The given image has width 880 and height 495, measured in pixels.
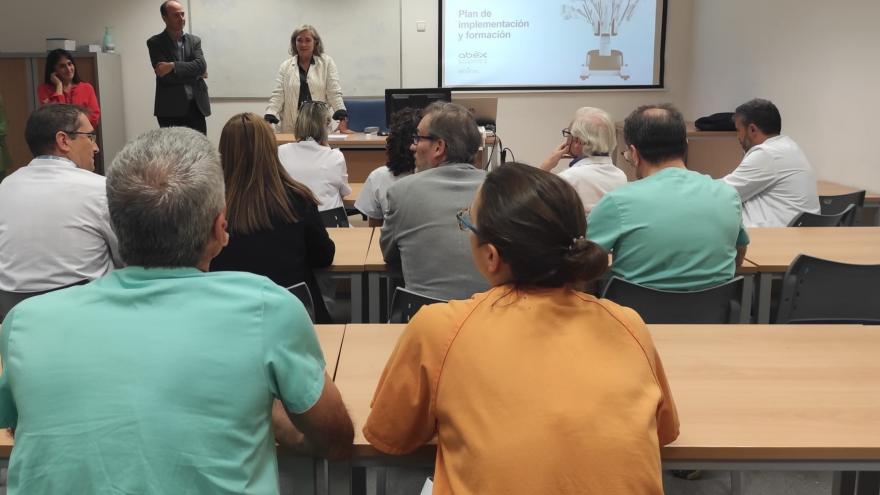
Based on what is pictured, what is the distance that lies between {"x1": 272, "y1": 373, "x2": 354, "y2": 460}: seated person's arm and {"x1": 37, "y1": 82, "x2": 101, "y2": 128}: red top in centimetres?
644

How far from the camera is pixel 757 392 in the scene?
64.8 inches

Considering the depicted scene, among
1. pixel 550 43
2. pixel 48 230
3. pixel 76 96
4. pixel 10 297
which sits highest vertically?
pixel 550 43

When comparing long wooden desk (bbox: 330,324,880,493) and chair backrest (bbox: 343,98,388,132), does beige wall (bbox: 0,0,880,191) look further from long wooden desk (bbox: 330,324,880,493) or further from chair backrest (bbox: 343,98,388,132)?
long wooden desk (bbox: 330,324,880,493)

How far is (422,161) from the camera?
10.2ft

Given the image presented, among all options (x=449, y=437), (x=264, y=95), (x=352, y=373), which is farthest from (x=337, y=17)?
(x=449, y=437)

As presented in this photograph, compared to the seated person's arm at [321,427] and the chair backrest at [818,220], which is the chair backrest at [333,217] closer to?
the chair backrest at [818,220]

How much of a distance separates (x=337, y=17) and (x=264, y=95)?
3.61 feet

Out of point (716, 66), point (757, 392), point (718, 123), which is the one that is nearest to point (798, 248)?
point (757, 392)

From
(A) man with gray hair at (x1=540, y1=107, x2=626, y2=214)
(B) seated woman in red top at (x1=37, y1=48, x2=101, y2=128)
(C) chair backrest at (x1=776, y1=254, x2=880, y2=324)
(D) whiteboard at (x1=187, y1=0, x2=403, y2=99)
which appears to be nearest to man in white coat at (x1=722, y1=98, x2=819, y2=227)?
(A) man with gray hair at (x1=540, y1=107, x2=626, y2=214)

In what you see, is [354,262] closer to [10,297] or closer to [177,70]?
[10,297]

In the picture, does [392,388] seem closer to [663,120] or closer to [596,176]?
[663,120]

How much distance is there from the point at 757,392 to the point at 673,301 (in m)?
0.77

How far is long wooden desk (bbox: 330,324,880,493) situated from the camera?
1433 mm

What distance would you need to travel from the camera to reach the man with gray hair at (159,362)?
1101mm
